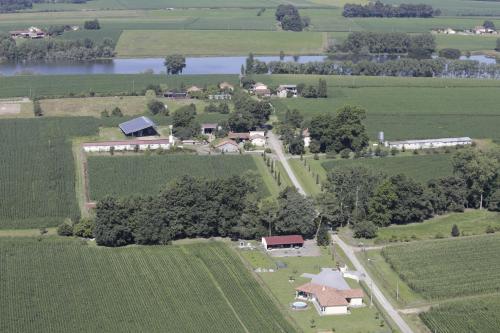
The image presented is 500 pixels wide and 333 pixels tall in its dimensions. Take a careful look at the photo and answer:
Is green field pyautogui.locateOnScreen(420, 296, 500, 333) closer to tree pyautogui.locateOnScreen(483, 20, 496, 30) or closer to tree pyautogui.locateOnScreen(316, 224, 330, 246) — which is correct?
tree pyautogui.locateOnScreen(316, 224, 330, 246)

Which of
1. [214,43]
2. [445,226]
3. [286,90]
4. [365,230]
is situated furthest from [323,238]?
[214,43]

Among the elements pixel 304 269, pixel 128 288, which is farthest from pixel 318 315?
pixel 128 288

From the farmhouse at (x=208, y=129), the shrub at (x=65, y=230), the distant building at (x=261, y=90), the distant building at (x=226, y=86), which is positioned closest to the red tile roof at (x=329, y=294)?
the shrub at (x=65, y=230)

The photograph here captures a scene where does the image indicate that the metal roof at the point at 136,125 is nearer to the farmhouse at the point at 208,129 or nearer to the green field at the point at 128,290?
the farmhouse at the point at 208,129

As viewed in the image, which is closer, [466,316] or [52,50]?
[466,316]

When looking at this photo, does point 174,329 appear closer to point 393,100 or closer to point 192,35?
point 393,100

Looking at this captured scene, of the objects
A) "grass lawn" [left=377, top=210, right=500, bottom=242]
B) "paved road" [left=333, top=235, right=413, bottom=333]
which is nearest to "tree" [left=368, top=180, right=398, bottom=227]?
"grass lawn" [left=377, top=210, right=500, bottom=242]

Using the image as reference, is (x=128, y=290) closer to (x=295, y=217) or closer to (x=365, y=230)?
(x=295, y=217)
